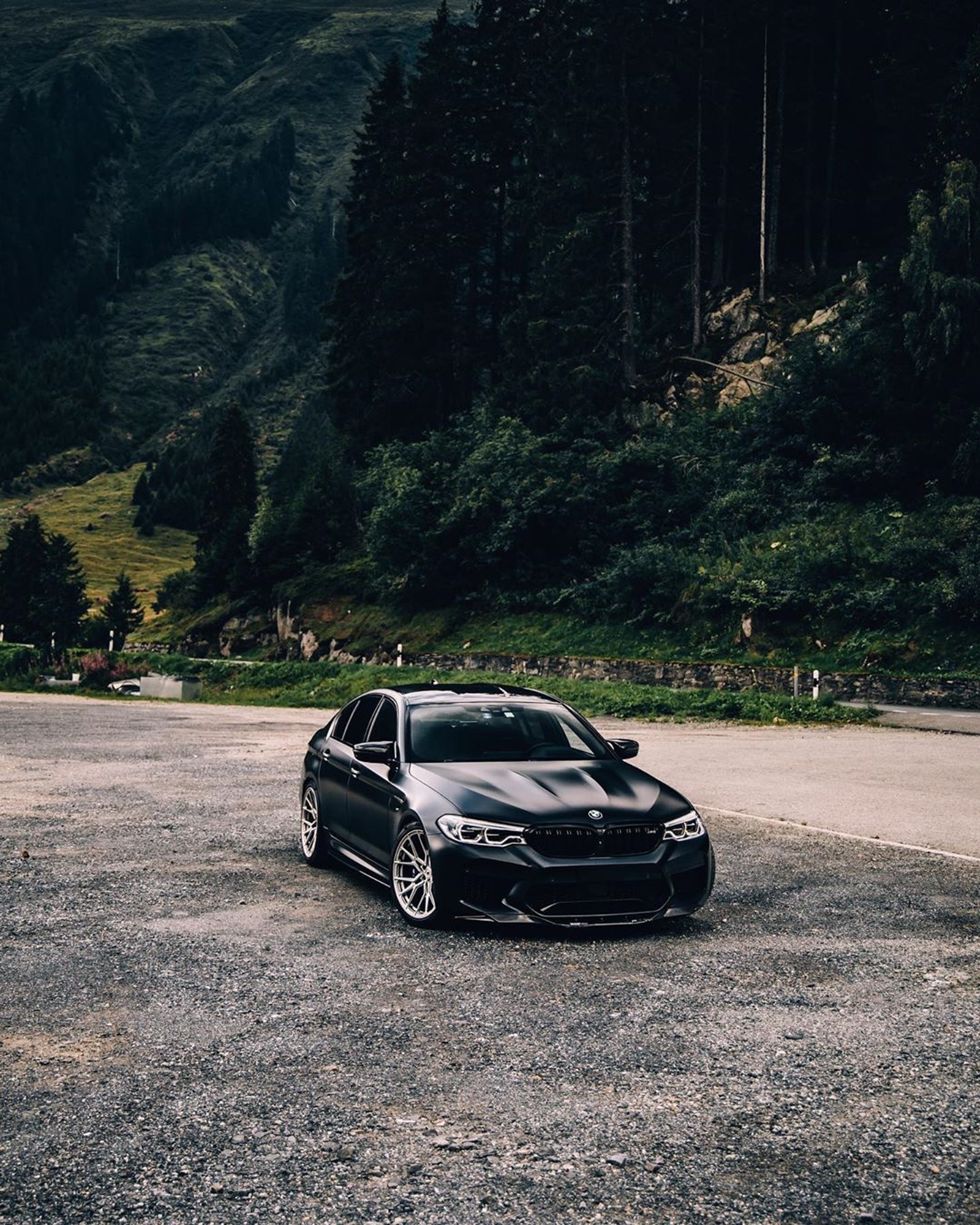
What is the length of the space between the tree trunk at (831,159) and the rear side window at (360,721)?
157ft

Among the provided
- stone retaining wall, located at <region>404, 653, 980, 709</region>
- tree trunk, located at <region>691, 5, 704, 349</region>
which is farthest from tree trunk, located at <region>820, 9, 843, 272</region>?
stone retaining wall, located at <region>404, 653, 980, 709</region>

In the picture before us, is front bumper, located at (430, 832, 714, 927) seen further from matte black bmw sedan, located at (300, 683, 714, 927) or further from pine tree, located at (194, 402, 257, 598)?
pine tree, located at (194, 402, 257, 598)

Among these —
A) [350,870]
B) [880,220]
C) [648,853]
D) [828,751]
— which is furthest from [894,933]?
[880,220]

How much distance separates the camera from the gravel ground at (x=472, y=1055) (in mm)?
4191

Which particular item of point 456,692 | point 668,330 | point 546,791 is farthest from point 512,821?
point 668,330

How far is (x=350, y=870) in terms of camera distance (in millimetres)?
10508

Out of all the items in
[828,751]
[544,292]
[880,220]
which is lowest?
[828,751]

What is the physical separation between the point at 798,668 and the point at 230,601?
1441 inches

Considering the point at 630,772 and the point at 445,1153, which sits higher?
the point at 630,772

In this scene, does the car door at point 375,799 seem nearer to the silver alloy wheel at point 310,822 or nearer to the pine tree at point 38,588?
the silver alloy wheel at point 310,822

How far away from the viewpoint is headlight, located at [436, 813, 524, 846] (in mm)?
7840

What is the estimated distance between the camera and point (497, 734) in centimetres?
942

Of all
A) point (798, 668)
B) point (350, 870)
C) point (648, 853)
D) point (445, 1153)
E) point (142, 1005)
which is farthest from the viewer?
point (798, 668)

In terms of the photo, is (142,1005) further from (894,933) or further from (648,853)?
(894,933)
